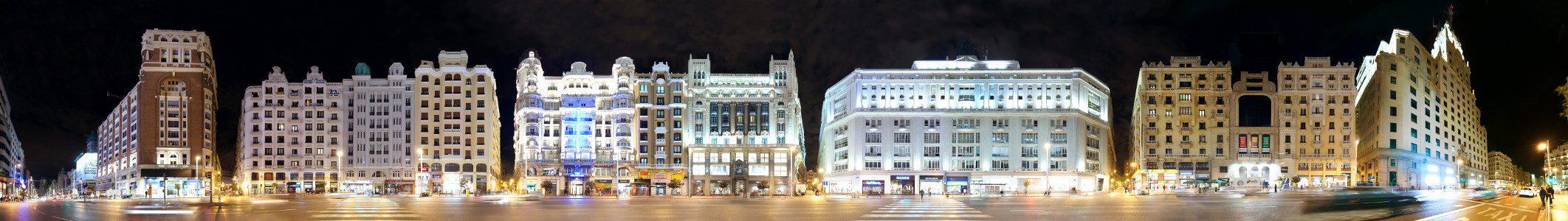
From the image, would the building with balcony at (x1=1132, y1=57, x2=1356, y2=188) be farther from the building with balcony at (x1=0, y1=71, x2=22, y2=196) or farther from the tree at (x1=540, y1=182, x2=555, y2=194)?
the building with balcony at (x1=0, y1=71, x2=22, y2=196)

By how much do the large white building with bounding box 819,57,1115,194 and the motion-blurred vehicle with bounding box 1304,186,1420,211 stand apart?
83.8 meters

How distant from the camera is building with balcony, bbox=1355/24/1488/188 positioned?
14850cm

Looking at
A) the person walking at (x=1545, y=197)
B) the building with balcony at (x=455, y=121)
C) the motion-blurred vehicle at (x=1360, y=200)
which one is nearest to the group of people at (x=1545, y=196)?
the person walking at (x=1545, y=197)

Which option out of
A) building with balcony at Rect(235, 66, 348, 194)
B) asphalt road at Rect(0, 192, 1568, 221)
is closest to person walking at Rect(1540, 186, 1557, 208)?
asphalt road at Rect(0, 192, 1568, 221)

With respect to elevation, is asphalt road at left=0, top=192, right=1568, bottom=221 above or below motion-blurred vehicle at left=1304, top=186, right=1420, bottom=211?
below

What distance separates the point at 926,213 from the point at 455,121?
11128cm

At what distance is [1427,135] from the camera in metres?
160

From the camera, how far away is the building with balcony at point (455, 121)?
502 feet

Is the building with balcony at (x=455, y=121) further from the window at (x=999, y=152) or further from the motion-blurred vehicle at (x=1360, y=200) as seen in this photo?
the motion-blurred vehicle at (x=1360, y=200)

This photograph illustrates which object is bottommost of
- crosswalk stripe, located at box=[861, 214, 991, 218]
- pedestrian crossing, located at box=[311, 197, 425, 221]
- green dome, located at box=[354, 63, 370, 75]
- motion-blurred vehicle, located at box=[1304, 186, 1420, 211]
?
pedestrian crossing, located at box=[311, 197, 425, 221]

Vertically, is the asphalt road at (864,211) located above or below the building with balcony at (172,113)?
below

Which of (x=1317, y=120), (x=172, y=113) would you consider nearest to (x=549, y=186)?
(x=172, y=113)

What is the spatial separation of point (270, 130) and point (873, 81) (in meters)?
77.6

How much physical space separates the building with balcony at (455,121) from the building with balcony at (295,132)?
41.4 ft
